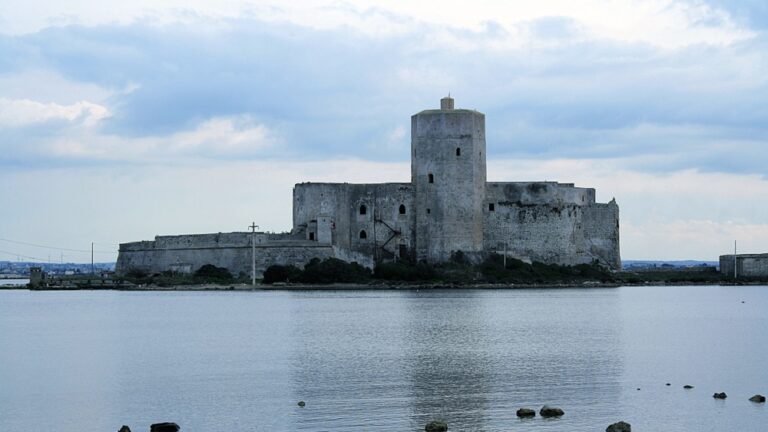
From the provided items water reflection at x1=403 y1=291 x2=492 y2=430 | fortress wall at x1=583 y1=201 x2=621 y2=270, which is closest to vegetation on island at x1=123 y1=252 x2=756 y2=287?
fortress wall at x1=583 y1=201 x2=621 y2=270

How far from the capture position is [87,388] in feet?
62.5

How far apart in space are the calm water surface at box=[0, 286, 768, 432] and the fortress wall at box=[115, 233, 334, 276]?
8.54 m

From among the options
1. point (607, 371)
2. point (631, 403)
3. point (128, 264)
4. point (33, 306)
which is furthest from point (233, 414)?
point (128, 264)

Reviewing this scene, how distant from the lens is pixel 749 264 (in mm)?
59875

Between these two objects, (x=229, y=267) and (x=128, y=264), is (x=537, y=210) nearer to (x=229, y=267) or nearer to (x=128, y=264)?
(x=229, y=267)

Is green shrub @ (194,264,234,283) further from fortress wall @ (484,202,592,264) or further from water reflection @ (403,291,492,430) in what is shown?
water reflection @ (403,291,492,430)

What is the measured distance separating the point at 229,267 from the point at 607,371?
30.5 meters

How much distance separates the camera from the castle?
48.9m

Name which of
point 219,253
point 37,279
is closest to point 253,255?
point 219,253

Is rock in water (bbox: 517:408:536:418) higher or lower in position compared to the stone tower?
lower

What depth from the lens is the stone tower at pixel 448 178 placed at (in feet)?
160

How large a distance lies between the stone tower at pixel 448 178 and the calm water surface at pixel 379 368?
9.65m

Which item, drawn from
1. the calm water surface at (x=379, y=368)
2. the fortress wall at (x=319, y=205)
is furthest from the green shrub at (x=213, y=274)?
the calm water surface at (x=379, y=368)

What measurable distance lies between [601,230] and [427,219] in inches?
317
